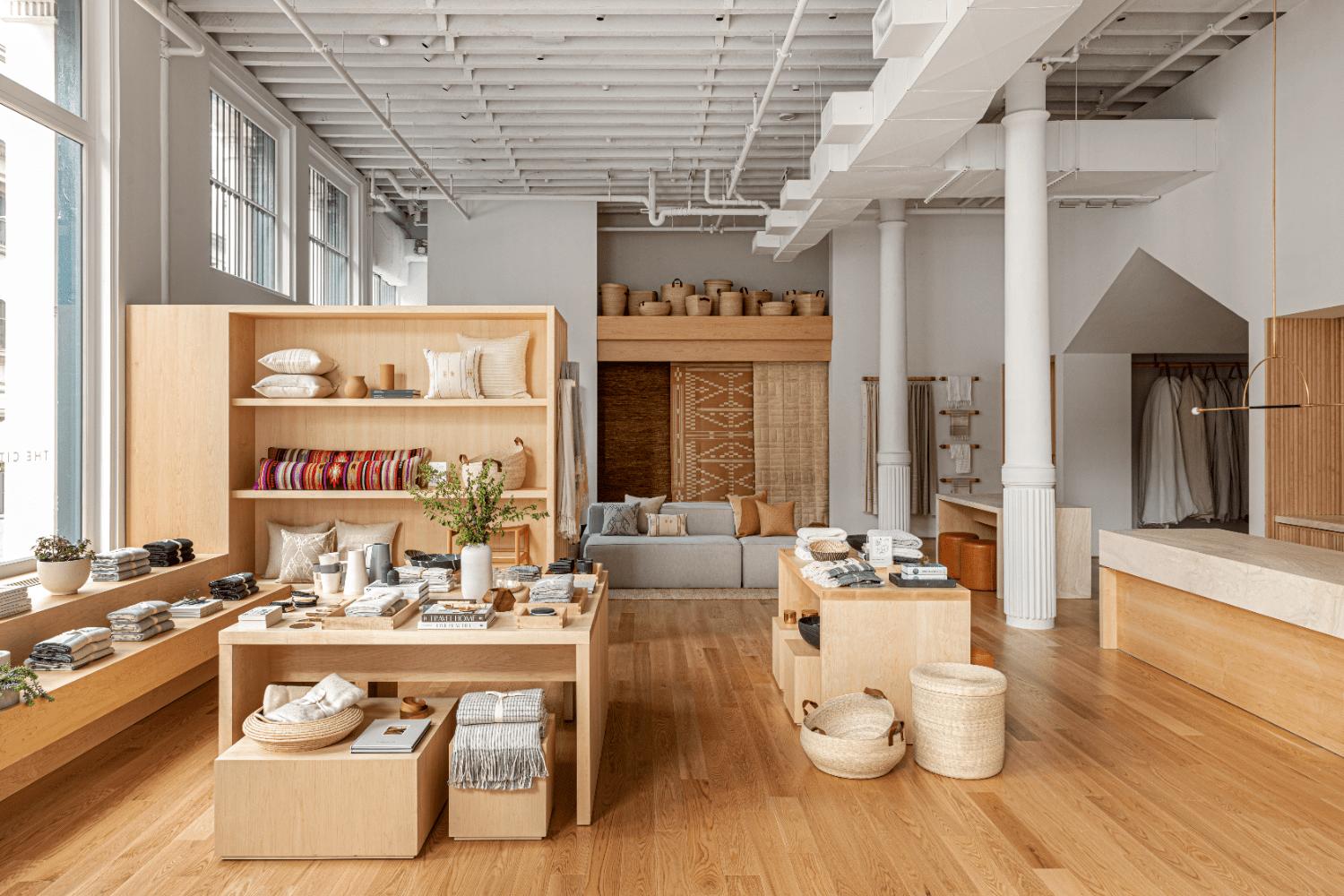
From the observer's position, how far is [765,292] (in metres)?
10.9

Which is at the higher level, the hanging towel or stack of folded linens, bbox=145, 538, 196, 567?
the hanging towel

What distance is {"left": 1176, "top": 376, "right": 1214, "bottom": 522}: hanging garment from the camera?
9406 mm

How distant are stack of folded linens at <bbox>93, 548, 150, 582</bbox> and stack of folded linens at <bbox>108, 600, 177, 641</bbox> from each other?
247mm

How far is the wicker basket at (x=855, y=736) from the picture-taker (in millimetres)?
3533

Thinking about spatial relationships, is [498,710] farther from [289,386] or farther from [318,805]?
[289,386]

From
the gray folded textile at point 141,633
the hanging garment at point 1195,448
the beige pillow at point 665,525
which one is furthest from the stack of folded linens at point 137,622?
the hanging garment at point 1195,448

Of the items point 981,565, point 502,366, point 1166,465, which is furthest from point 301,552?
point 1166,465

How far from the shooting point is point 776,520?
8.32 meters

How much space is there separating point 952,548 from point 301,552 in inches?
240

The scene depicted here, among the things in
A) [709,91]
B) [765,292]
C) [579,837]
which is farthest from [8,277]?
[765,292]

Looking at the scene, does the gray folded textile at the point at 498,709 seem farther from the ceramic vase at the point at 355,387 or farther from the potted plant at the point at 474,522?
the ceramic vase at the point at 355,387

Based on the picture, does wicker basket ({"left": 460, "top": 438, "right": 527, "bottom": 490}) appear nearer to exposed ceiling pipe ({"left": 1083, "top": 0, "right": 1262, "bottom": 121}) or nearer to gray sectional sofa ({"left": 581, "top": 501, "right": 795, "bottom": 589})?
gray sectional sofa ({"left": 581, "top": 501, "right": 795, "bottom": 589})

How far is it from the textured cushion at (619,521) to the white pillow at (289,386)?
3.63m

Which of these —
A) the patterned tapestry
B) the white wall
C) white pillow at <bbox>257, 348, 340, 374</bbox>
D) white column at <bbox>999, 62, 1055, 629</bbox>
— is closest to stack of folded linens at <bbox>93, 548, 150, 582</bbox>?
white pillow at <bbox>257, 348, 340, 374</bbox>
